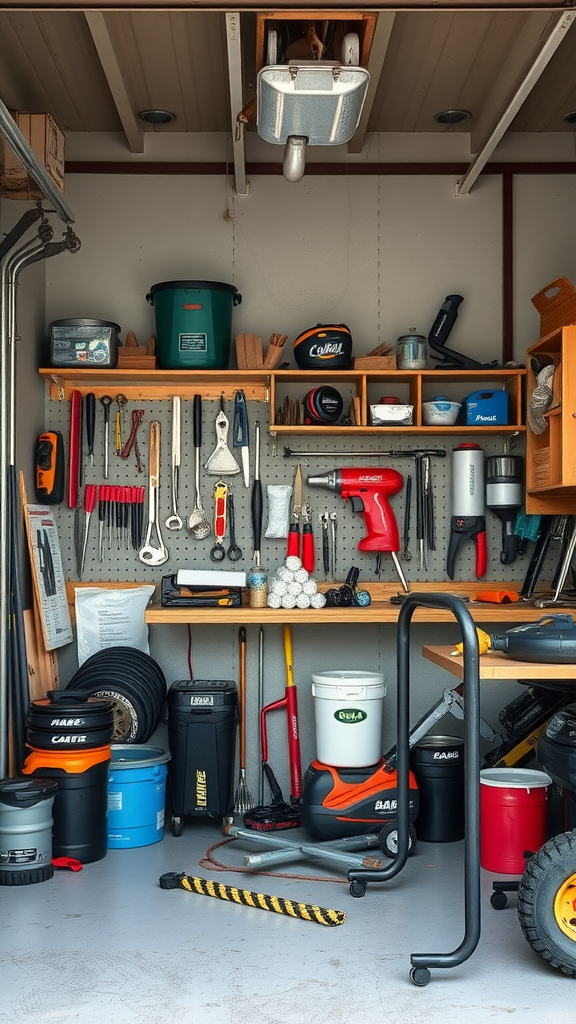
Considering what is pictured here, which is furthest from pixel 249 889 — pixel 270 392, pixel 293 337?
pixel 293 337

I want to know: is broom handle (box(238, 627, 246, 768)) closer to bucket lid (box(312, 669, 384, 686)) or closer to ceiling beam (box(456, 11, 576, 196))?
bucket lid (box(312, 669, 384, 686))

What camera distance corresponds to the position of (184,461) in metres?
5.09

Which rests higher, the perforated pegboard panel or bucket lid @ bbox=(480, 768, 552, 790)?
the perforated pegboard panel

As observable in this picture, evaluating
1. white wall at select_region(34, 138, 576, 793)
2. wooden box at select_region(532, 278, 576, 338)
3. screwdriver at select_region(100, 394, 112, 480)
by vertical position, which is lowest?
screwdriver at select_region(100, 394, 112, 480)

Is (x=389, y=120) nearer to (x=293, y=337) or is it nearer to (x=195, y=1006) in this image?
(x=293, y=337)

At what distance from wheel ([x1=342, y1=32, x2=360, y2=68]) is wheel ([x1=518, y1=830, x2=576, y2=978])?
285 cm

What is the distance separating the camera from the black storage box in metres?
4.52

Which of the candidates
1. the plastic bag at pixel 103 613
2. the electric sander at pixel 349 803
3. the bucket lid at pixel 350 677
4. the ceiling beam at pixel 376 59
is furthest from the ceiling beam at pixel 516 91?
the electric sander at pixel 349 803

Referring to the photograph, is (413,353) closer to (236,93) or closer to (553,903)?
(236,93)

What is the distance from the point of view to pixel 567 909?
289 cm

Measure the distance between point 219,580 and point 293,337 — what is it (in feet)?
4.51

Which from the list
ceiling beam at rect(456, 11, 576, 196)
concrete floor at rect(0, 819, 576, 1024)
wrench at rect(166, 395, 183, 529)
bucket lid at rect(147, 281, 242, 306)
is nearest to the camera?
concrete floor at rect(0, 819, 576, 1024)

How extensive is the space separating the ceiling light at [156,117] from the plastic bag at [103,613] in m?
2.35

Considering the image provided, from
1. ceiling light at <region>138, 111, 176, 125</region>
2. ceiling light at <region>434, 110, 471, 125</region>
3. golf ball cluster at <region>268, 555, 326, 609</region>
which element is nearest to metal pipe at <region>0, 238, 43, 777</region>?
ceiling light at <region>138, 111, 176, 125</region>
